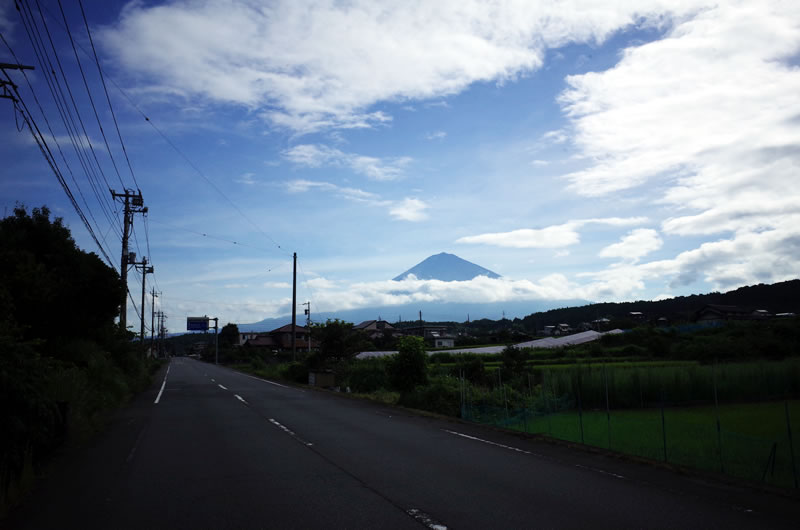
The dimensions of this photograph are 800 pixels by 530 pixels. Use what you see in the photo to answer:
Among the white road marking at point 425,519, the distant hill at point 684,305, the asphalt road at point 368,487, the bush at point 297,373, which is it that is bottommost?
the bush at point 297,373

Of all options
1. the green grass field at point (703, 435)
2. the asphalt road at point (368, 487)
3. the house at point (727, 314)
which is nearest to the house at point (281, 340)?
the house at point (727, 314)

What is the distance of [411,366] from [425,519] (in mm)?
20190

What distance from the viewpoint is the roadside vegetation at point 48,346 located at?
8789mm

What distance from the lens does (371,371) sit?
109 ft

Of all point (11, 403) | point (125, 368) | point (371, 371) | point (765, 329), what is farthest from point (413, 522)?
point (765, 329)

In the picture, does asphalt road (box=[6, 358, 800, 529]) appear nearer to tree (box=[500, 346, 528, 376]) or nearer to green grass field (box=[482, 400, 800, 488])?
green grass field (box=[482, 400, 800, 488])

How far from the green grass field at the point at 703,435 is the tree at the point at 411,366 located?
7168mm

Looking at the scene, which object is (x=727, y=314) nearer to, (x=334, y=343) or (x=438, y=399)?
(x=334, y=343)

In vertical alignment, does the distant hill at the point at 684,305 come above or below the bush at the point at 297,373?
above

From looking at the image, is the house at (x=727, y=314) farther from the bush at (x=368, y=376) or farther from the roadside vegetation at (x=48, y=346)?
the roadside vegetation at (x=48, y=346)

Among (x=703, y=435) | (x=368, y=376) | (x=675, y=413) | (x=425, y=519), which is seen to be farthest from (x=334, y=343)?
(x=425, y=519)

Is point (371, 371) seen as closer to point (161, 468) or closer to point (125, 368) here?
point (125, 368)

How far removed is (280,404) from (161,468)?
12.9m

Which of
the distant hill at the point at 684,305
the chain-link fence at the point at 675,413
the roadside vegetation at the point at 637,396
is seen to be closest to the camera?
the chain-link fence at the point at 675,413
